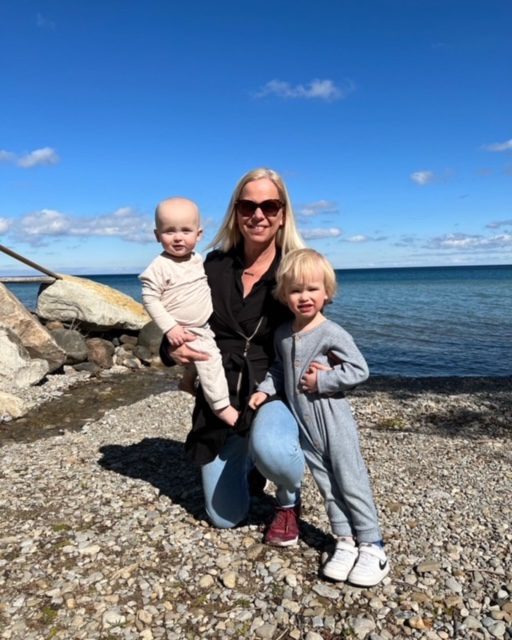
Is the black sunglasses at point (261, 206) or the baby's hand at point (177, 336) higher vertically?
the black sunglasses at point (261, 206)

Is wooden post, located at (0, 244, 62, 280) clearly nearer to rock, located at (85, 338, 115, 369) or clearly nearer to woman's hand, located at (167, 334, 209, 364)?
rock, located at (85, 338, 115, 369)

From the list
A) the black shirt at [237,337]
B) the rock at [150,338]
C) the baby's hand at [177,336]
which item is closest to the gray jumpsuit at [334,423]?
the black shirt at [237,337]

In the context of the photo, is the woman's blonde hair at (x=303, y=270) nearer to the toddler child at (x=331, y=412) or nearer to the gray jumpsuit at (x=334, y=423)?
the toddler child at (x=331, y=412)

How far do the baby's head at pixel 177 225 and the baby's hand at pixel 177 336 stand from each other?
661 mm

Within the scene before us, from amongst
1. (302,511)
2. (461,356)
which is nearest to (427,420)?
(302,511)

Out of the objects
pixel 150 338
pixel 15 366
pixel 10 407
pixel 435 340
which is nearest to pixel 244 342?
pixel 10 407

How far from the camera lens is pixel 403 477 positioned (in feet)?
21.1

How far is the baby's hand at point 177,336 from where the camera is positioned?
4.52 m

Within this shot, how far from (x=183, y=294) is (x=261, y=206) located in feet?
3.32

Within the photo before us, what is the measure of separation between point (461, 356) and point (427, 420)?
10.3 metres

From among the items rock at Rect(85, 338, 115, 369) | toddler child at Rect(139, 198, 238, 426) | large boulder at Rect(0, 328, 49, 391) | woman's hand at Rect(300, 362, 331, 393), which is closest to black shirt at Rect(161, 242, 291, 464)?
toddler child at Rect(139, 198, 238, 426)

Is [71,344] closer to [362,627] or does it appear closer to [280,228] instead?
[280,228]

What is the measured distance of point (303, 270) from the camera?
4039 millimetres

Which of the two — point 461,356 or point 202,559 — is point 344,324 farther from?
point 202,559
